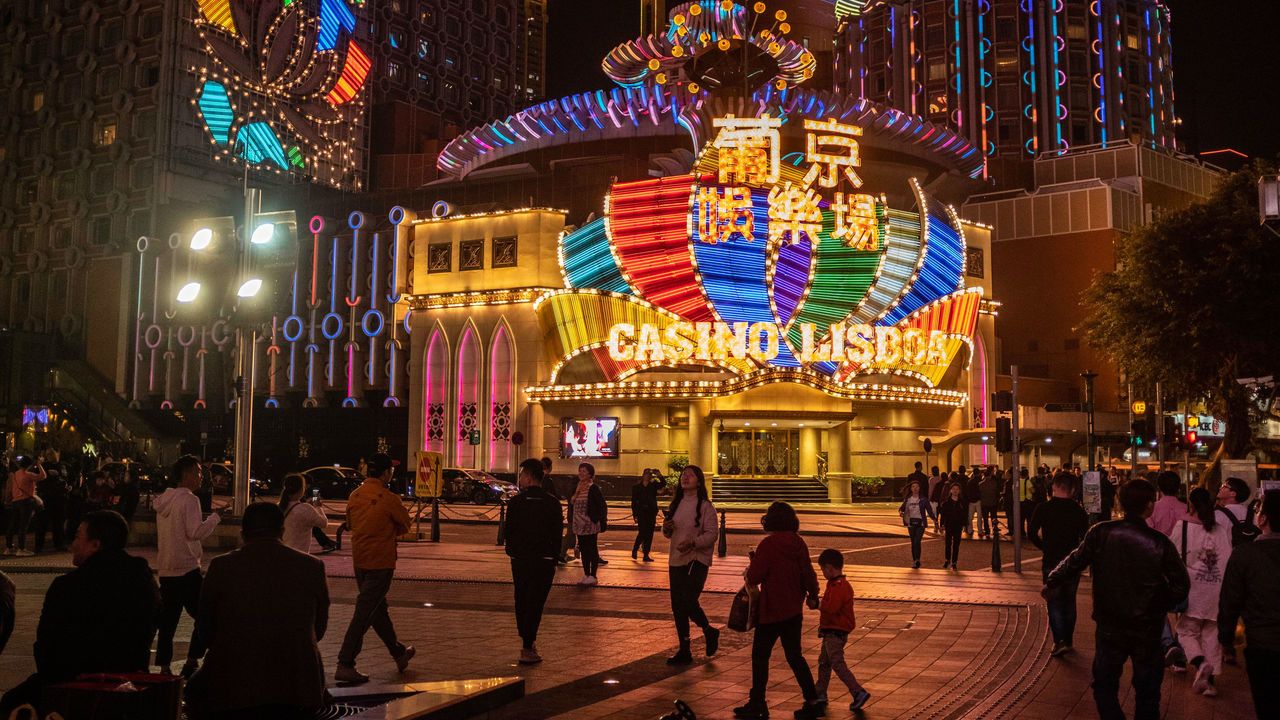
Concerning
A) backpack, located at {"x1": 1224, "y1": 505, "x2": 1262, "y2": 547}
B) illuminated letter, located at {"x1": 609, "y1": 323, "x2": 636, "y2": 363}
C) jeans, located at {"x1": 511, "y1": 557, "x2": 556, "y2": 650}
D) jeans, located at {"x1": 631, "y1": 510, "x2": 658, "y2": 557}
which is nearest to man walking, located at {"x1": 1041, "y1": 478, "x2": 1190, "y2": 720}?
backpack, located at {"x1": 1224, "y1": 505, "x2": 1262, "y2": 547}

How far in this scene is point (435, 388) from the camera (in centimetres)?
5481

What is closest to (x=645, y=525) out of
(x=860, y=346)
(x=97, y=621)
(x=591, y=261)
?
(x=97, y=621)

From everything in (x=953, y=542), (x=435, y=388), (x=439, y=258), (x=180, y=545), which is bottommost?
(x=953, y=542)

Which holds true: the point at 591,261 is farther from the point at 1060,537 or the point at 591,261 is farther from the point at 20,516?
the point at 1060,537

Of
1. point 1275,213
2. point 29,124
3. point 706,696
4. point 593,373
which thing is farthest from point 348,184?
point 706,696

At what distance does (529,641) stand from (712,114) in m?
41.9

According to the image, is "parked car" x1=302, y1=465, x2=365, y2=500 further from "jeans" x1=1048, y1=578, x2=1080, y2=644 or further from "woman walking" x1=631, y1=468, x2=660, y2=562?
"jeans" x1=1048, y1=578, x2=1080, y2=644

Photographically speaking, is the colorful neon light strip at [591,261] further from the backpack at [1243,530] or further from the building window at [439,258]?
the backpack at [1243,530]

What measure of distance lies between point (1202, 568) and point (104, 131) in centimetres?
7552

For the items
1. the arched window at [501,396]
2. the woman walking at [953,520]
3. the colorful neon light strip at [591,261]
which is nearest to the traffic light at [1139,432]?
the woman walking at [953,520]

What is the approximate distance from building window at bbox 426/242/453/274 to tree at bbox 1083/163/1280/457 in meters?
28.9

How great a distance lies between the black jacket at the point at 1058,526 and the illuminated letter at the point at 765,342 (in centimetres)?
3370

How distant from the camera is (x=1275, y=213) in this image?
2014 centimetres

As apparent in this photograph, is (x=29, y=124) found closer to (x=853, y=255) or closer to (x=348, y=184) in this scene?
(x=348, y=184)
